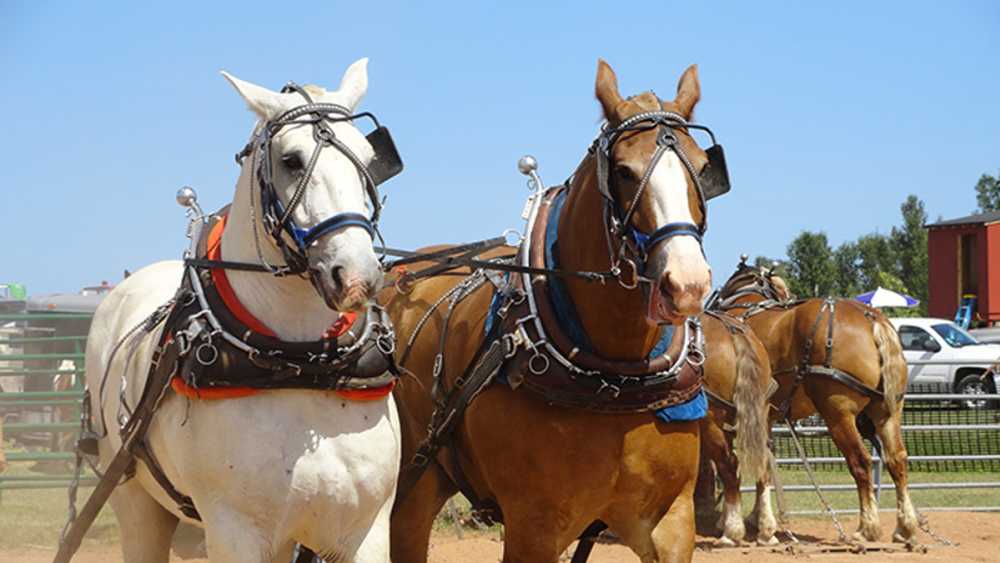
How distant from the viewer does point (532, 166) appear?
582cm

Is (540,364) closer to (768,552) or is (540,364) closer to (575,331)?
(575,331)

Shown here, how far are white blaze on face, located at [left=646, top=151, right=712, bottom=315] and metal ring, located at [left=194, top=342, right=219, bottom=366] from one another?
1.46 meters

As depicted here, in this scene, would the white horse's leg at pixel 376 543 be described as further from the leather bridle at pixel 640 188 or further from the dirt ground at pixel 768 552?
the dirt ground at pixel 768 552

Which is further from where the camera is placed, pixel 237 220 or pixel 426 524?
pixel 426 524

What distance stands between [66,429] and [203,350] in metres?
7.44

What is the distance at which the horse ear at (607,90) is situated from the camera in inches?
185

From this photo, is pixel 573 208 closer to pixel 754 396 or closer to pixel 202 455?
pixel 202 455

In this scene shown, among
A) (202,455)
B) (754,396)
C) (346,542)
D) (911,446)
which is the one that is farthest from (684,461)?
(911,446)

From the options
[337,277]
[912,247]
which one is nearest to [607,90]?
[337,277]

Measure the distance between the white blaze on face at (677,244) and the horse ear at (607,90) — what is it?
467 millimetres

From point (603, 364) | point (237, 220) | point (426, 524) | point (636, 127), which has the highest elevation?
point (636, 127)

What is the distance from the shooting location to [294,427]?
13.0 feet

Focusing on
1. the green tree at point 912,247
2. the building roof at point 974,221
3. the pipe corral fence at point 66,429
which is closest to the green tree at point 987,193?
the green tree at point 912,247

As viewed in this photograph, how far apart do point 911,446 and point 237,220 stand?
13733 millimetres
